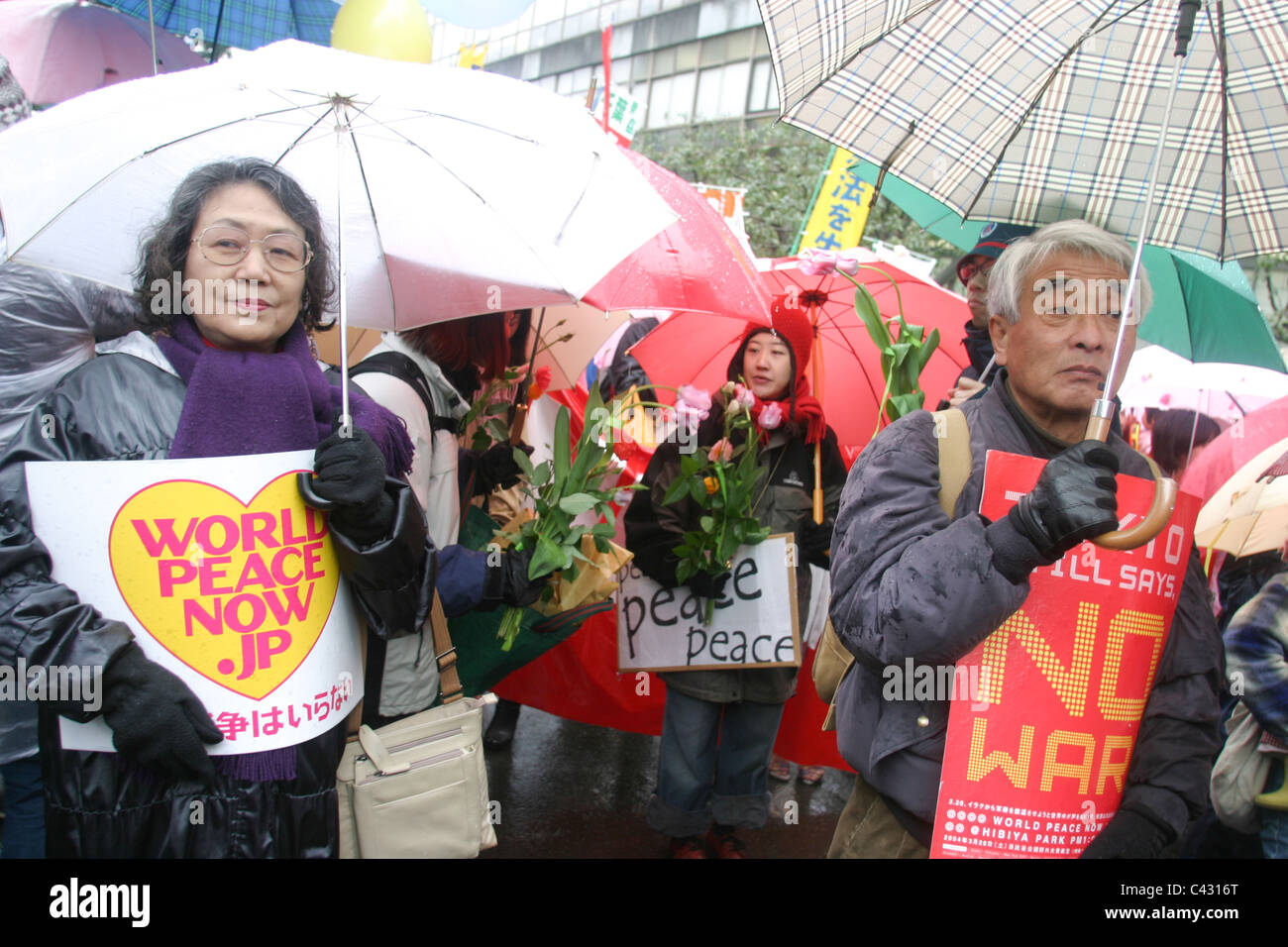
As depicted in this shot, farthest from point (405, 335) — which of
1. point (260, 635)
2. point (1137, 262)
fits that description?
point (1137, 262)

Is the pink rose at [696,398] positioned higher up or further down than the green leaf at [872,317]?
further down

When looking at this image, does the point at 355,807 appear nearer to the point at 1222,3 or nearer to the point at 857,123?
the point at 857,123

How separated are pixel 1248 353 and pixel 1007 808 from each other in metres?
2.88

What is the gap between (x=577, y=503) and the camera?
8.90ft

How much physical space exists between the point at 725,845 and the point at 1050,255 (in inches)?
108

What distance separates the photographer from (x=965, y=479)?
5.84 feet

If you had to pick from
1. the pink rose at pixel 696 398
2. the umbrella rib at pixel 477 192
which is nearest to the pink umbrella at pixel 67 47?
the umbrella rib at pixel 477 192

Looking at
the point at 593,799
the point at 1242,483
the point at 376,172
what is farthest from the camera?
the point at 593,799

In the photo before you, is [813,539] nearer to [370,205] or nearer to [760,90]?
[370,205]

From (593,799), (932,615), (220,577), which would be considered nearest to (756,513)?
(593,799)

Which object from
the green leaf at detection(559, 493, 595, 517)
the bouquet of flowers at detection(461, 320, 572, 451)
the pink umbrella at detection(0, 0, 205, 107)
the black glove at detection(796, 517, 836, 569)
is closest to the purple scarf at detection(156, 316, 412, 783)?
the green leaf at detection(559, 493, 595, 517)

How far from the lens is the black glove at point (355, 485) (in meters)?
1.75

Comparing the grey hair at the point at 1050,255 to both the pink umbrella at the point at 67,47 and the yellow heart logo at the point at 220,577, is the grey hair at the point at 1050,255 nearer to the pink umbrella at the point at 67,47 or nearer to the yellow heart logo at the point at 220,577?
the yellow heart logo at the point at 220,577

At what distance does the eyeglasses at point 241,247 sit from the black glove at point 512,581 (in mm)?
1030
